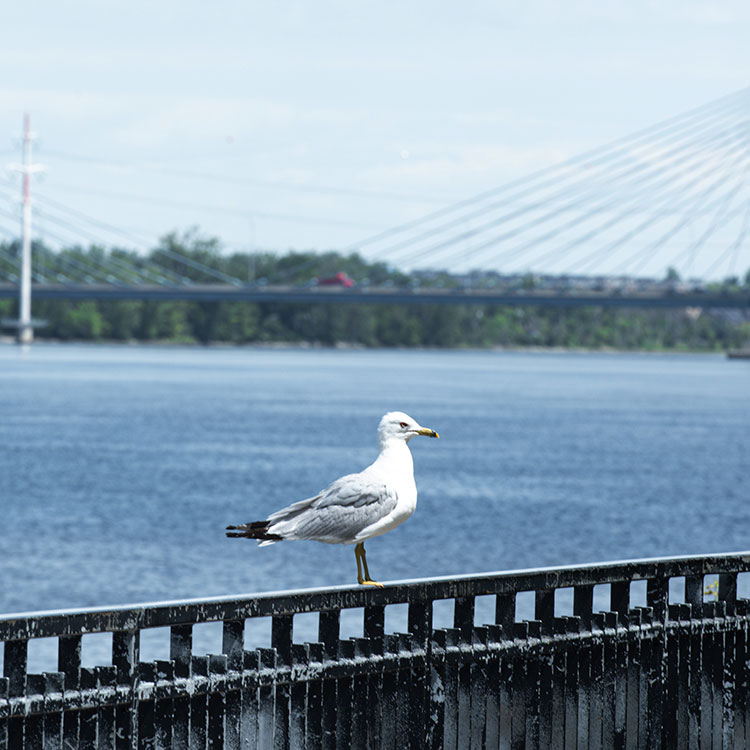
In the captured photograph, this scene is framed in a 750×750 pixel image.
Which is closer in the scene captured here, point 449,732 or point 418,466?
point 449,732

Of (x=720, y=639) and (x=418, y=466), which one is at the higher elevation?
(x=720, y=639)

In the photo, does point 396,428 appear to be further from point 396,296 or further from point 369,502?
point 396,296

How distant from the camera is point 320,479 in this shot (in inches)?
1753

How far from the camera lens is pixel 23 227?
138m

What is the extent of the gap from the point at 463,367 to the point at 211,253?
4662cm

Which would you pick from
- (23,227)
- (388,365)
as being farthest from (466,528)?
(388,365)

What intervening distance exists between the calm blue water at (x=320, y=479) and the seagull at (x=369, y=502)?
18.6 metres

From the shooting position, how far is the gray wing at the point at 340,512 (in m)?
4.71

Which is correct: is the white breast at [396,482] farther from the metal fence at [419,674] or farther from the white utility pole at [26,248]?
the white utility pole at [26,248]

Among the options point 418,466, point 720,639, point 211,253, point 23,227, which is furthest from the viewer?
point 211,253

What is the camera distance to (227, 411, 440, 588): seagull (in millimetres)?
4703

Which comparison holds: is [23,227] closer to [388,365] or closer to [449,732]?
[388,365]

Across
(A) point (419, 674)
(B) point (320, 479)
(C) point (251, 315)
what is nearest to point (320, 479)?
(B) point (320, 479)

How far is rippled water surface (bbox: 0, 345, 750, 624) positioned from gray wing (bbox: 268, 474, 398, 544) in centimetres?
1866
